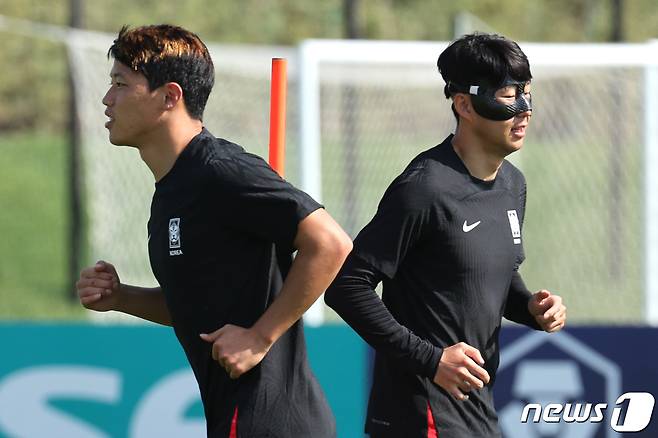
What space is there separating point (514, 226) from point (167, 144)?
122 centimetres

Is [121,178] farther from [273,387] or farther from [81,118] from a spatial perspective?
[273,387]

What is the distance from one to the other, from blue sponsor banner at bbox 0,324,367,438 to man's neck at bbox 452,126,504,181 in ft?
9.63

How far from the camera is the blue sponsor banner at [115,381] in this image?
698cm

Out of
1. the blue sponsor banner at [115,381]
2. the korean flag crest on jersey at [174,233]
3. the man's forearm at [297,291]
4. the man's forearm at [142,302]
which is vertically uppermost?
the korean flag crest on jersey at [174,233]

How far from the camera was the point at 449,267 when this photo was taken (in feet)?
13.4

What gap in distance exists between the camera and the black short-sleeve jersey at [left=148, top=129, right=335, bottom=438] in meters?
3.52

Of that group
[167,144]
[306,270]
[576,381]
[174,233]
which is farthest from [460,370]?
[576,381]

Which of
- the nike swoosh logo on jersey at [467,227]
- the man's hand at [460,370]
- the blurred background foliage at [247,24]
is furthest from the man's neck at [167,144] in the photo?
the blurred background foliage at [247,24]

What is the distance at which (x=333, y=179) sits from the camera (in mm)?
12102

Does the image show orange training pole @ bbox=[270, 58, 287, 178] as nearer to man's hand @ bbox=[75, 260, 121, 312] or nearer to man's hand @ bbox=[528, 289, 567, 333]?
man's hand @ bbox=[75, 260, 121, 312]

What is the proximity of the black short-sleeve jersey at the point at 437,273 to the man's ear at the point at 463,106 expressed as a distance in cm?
16

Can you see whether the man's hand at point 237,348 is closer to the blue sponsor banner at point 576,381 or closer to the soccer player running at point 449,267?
the soccer player running at point 449,267

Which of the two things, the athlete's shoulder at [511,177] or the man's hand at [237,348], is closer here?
the man's hand at [237,348]

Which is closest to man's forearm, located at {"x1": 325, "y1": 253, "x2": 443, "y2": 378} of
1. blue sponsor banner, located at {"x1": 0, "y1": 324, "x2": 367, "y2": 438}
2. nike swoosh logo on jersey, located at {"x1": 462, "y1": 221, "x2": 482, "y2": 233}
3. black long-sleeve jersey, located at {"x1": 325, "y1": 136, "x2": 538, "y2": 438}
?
black long-sleeve jersey, located at {"x1": 325, "y1": 136, "x2": 538, "y2": 438}
